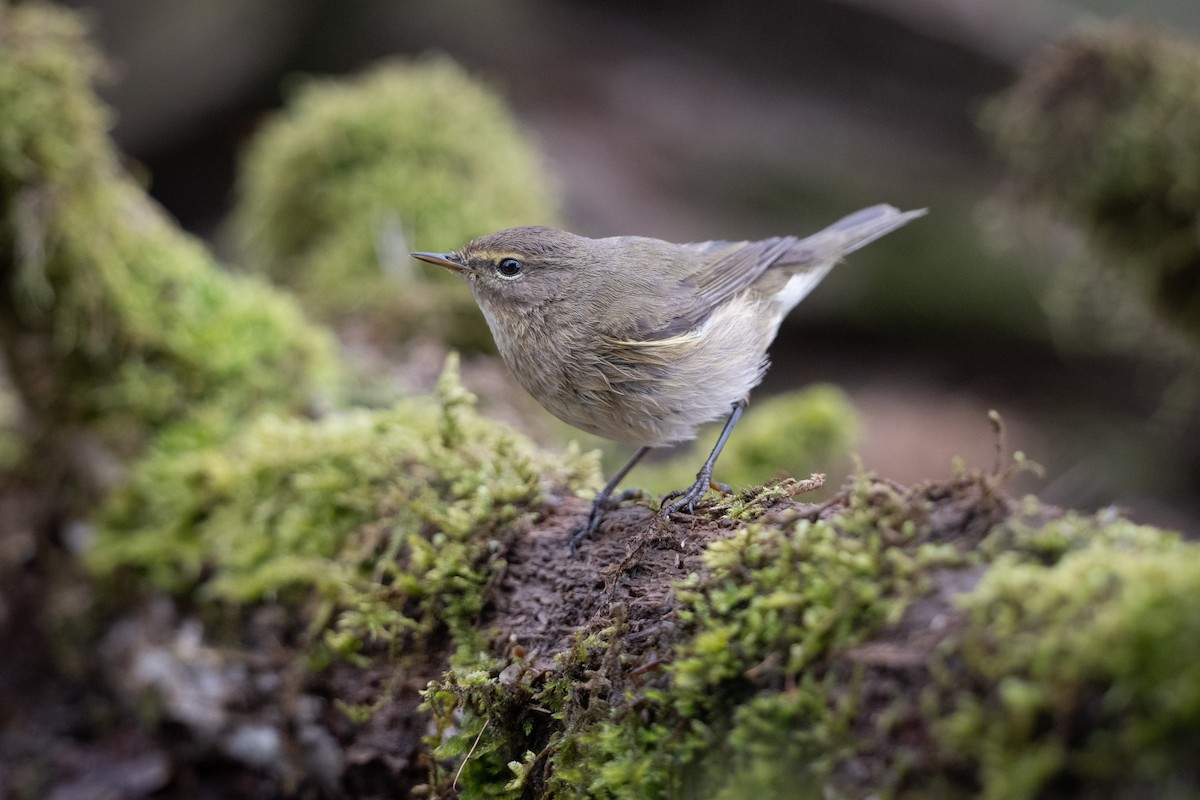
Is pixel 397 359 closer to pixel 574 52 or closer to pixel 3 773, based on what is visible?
pixel 3 773

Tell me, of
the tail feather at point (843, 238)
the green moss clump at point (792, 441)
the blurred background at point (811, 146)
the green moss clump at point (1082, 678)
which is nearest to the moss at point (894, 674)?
the green moss clump at point (1082, 678)

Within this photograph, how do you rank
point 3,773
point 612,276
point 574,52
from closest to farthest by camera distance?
point 612,276
point 3,773
point 574,52

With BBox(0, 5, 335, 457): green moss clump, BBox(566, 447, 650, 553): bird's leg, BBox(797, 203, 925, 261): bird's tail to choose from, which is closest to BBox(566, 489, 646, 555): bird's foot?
BBox(566, 447, 650, 553): bird's leg

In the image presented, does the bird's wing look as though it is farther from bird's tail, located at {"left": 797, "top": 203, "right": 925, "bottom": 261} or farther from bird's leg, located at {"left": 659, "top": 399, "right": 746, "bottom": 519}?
bird's leg, located at {"left": 659, "top": 399, "right": 746, "bottom": 519}

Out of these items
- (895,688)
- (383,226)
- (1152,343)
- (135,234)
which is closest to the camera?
(895,688)

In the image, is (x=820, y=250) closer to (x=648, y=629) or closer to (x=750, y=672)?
(x=648, y=629)

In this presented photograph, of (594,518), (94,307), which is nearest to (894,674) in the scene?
(594,518)

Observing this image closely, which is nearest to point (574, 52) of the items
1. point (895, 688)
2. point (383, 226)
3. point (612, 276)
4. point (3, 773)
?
point (383, 226)
